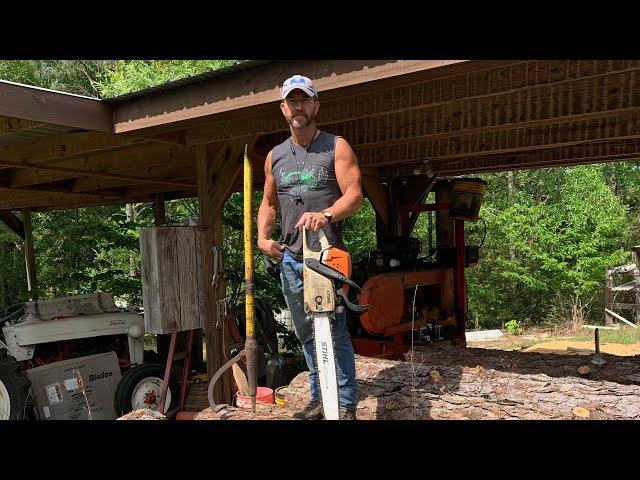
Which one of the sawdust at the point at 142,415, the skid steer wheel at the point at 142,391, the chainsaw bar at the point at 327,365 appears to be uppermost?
the chainsaw bar at the point at 327,365

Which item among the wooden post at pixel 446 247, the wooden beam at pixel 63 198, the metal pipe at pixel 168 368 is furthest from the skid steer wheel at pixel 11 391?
the wooden post at pixel 446 247

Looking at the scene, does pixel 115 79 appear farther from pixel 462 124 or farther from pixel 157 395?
pixel 462 124

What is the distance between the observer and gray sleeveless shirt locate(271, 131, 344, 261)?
2.71 meters

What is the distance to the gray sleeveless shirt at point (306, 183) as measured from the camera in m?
2.71

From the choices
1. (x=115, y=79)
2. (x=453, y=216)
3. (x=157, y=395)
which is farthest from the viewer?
(x=115, y=79)

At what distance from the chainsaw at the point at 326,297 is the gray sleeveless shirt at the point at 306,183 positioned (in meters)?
0.17

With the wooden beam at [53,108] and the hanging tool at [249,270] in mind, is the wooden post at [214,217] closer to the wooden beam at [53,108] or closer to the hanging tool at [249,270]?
the wooden beam at [53,108]

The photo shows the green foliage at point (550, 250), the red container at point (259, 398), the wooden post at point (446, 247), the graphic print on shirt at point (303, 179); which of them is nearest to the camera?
the graphic print on shirt at point (303, 179)

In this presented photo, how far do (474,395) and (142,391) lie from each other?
395cm

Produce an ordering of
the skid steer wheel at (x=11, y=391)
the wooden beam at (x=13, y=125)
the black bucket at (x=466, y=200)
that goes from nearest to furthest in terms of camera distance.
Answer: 1. the wooden beam at (x=13, y=125)
2. the skid steer wheel at (x=11, y=391)
3. the black bucket at (x=466, y=200)

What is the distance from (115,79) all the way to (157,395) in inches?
488

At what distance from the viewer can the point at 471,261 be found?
7.73m

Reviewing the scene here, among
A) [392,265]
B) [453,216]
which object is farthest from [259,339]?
[453,216]
